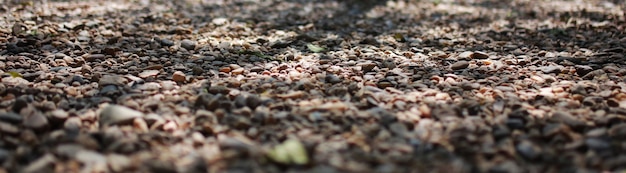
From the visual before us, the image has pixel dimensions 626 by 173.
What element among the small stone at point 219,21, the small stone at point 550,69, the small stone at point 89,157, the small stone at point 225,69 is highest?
the small stone at point 219,21

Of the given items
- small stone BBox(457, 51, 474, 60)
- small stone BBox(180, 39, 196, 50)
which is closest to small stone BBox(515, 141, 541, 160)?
small stone BBox(457, 51, 474, 60)

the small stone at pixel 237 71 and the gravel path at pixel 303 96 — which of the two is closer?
the gravel path at pixel 303 96

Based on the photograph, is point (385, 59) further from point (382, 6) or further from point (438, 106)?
point (382, 6)

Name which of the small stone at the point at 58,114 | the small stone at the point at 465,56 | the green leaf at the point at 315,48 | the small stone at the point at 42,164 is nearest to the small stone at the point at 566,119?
the small stone at the point at 465,56

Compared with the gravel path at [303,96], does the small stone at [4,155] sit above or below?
below

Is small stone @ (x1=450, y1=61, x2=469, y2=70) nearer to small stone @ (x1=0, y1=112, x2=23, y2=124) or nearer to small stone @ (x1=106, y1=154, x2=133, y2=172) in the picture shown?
small stone @ (x1=106, y1=154, x2=133, y2=172)

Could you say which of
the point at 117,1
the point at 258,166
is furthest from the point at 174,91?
the point at 117,1

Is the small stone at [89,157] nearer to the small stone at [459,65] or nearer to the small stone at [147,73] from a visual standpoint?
the small stone at [147,73]

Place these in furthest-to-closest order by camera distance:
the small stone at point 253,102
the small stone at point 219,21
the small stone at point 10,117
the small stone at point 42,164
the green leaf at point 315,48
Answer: the small stone at point 219,21 → the green leaf at point 315,48 → the small stone at point 253,102 → the small stone at point 10,117 → the small stone at point 42,164
